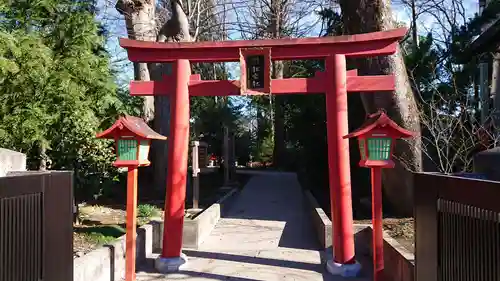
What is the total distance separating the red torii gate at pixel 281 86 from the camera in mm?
7465

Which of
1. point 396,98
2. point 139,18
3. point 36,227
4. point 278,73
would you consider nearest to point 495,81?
point 396,98

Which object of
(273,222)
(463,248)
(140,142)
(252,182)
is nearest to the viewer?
(463,248)

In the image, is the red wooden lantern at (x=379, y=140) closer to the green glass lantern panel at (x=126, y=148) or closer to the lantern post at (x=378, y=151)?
the lantern post at (x=378, y=151)

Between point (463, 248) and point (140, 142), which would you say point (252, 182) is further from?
point (463, 248)

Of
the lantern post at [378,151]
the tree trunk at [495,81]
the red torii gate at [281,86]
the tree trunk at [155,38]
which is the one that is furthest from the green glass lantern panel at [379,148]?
the tree trunk at [155,38]

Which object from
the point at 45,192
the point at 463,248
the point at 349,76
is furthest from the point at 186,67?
the point at 463,248

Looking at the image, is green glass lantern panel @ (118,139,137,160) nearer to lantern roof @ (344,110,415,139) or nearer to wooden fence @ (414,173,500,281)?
lantern roof @ (344,110,415,139)

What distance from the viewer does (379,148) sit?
625cm

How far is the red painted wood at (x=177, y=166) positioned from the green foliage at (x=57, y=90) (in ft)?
5.45

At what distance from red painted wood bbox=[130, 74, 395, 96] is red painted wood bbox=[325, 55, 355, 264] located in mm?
202

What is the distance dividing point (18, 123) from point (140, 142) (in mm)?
2181

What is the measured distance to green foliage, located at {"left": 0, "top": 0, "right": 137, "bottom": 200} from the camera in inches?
280

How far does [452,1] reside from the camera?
78.1ft

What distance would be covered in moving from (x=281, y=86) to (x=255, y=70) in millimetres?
545
